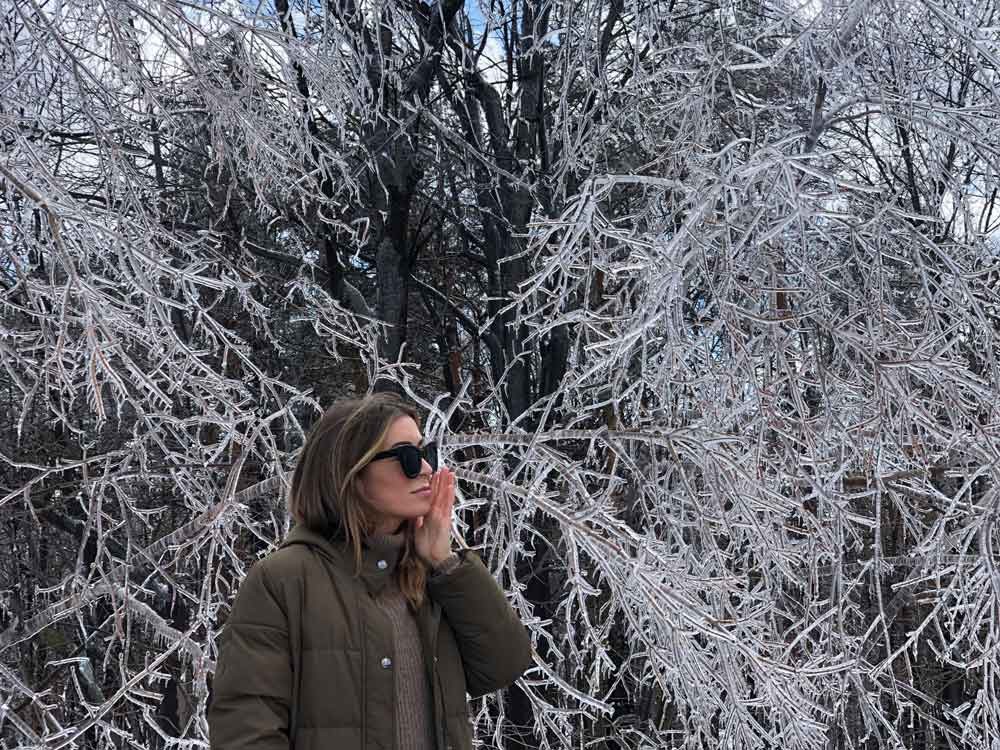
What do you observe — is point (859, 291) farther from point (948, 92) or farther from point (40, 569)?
point (40, 569)

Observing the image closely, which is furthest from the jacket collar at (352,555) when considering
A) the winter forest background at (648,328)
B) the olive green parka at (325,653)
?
the winter forest background at (648,328)

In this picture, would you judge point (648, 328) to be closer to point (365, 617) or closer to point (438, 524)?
point (438, 524)

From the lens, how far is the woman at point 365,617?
187 centimetres

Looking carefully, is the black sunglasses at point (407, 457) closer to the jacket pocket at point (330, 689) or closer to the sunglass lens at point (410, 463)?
the sunglass lens at point (410, 463)

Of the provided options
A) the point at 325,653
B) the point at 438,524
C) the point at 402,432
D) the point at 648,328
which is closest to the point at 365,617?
the point at 325,653

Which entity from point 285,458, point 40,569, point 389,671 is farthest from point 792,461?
point 40,569

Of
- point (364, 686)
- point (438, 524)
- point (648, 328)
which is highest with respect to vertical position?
point (648, 328)

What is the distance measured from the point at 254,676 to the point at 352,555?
29 centimetres

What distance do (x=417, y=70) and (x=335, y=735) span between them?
375 centimetres

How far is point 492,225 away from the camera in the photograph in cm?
597

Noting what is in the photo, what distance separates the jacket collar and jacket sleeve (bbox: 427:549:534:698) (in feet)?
0.29

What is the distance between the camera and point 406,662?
1985mm

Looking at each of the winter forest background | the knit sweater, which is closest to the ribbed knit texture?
the knit sweater

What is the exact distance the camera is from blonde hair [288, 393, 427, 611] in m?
2.03
